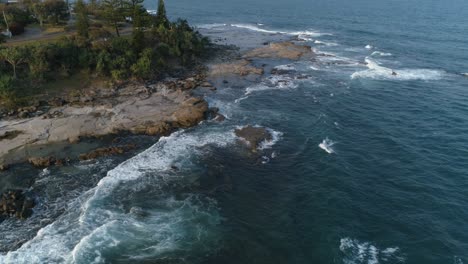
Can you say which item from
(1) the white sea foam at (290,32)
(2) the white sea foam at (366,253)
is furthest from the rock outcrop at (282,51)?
(2) the white sea foam at (366,253)

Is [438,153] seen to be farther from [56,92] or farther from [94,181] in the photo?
[56,92]

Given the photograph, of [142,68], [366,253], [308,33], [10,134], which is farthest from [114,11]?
[366,253]

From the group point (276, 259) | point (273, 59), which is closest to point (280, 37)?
point (273, 59)

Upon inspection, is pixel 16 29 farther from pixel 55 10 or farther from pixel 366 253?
pixel 366 253

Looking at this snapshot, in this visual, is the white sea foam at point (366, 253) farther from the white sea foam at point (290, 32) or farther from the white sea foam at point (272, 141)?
the white sea foam at point (290, 32)

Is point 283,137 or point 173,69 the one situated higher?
point 173,69
